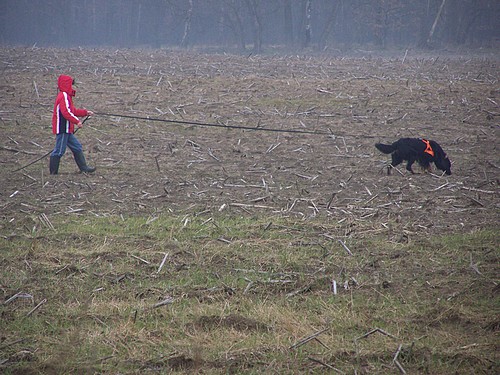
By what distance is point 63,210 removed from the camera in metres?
9.54

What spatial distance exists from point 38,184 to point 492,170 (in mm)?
8133

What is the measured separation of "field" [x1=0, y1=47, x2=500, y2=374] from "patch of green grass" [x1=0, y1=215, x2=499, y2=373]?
22mm

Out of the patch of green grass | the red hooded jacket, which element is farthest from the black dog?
the red hooded jacket

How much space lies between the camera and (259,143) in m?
14.7

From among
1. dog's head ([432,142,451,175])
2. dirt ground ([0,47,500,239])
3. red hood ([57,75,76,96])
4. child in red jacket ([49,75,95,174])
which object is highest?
red hood ([57,75,76,96])

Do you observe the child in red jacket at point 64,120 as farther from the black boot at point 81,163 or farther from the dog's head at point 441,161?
the dog's head at point 441,161

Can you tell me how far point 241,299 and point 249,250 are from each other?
4.49 feet

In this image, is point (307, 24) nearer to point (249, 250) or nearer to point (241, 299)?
point (249, 250)

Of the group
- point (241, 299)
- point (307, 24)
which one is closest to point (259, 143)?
point (241, 299)

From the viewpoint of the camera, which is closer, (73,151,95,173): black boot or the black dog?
the black dog

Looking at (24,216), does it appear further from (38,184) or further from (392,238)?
(392,238)

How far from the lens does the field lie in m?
5.66

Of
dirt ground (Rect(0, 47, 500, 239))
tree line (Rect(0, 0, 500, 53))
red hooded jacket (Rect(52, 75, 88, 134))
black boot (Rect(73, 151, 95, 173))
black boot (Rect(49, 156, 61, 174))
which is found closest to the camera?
dirt ground (Rect(0, 47, 500, 239))

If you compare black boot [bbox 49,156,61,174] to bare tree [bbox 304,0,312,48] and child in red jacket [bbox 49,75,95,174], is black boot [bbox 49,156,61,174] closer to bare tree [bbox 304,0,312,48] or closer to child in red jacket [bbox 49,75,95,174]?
child in red jacket [bbox 49,75,95,174]
